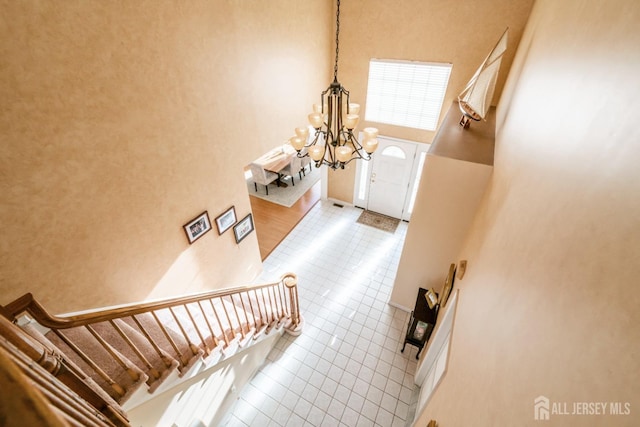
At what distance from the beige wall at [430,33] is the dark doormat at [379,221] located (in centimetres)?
220

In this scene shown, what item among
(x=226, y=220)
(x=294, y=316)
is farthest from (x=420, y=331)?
(x=226, y=220)

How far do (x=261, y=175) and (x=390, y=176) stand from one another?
11.4 feet

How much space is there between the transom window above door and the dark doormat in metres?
2.31

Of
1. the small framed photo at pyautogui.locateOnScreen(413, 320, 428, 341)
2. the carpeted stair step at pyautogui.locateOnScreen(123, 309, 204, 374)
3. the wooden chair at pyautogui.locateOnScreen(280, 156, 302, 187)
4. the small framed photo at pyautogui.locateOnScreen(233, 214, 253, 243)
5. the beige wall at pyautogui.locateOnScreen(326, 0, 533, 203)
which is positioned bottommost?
the small framed photo at pyautogui.locateOnScreen(413, 320, 428, 341)

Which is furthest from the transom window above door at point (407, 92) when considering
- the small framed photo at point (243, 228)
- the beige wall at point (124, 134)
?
the small framed photo at point (243, 228)

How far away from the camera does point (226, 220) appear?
3.87 metres

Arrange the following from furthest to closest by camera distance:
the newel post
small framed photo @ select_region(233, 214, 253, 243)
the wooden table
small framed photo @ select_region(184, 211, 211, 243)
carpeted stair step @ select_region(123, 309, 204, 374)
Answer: the wooden table, small framed photo @ select_region(233, 214, 253, 243), the newel post, small framed photo @ select_region(184, 211, 211, 243), carpeted stair step @ select_region(123, 309, 204, 374)

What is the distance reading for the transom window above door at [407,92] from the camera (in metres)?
4.80

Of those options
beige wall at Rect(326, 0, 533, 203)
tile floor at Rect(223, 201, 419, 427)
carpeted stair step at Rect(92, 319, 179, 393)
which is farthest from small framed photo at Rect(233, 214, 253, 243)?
beige wall at Rect(326, 0, 533, 203)

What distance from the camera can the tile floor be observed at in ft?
11.4

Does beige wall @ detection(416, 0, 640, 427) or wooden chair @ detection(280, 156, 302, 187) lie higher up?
beige wall @ detection(416, 0, 640, 427)

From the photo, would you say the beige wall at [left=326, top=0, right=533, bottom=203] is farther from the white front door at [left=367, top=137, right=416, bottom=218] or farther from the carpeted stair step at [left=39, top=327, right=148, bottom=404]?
the carpeted stair step at [left=39, top=327, right=148, bottom=404]

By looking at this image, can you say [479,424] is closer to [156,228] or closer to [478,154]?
[478,154]

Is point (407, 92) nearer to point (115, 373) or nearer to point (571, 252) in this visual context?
point (571, 252)
